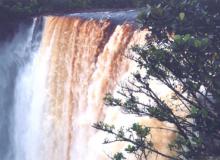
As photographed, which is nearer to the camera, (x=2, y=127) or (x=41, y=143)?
(x=41, y=143)

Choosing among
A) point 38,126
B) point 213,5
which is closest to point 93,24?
point 38,126

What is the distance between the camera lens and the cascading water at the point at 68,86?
11.0 m

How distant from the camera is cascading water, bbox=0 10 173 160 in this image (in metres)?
11.0

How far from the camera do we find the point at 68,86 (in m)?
12.7

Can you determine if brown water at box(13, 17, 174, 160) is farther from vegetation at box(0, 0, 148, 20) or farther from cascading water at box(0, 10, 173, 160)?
vegetation at box(0, 0, 148, 20)

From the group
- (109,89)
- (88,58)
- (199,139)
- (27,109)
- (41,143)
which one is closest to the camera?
(199,139)

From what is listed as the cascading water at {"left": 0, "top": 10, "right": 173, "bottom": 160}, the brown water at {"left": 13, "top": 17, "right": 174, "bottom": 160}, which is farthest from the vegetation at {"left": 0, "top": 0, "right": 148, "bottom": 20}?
the brown water at {"left": 13, "top": 17, "right": 174, "bottom": 160}

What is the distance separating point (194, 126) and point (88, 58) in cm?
700

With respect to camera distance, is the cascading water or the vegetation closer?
the cascading water

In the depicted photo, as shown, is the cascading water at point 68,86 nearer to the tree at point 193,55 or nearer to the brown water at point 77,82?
the brown water at point 77,82

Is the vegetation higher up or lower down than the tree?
higher up

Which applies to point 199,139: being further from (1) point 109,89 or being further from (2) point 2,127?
(2) point 2,127

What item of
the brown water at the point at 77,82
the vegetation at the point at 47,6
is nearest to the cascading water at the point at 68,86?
the brown water at the point at 77,82

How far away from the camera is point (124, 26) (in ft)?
36.5
